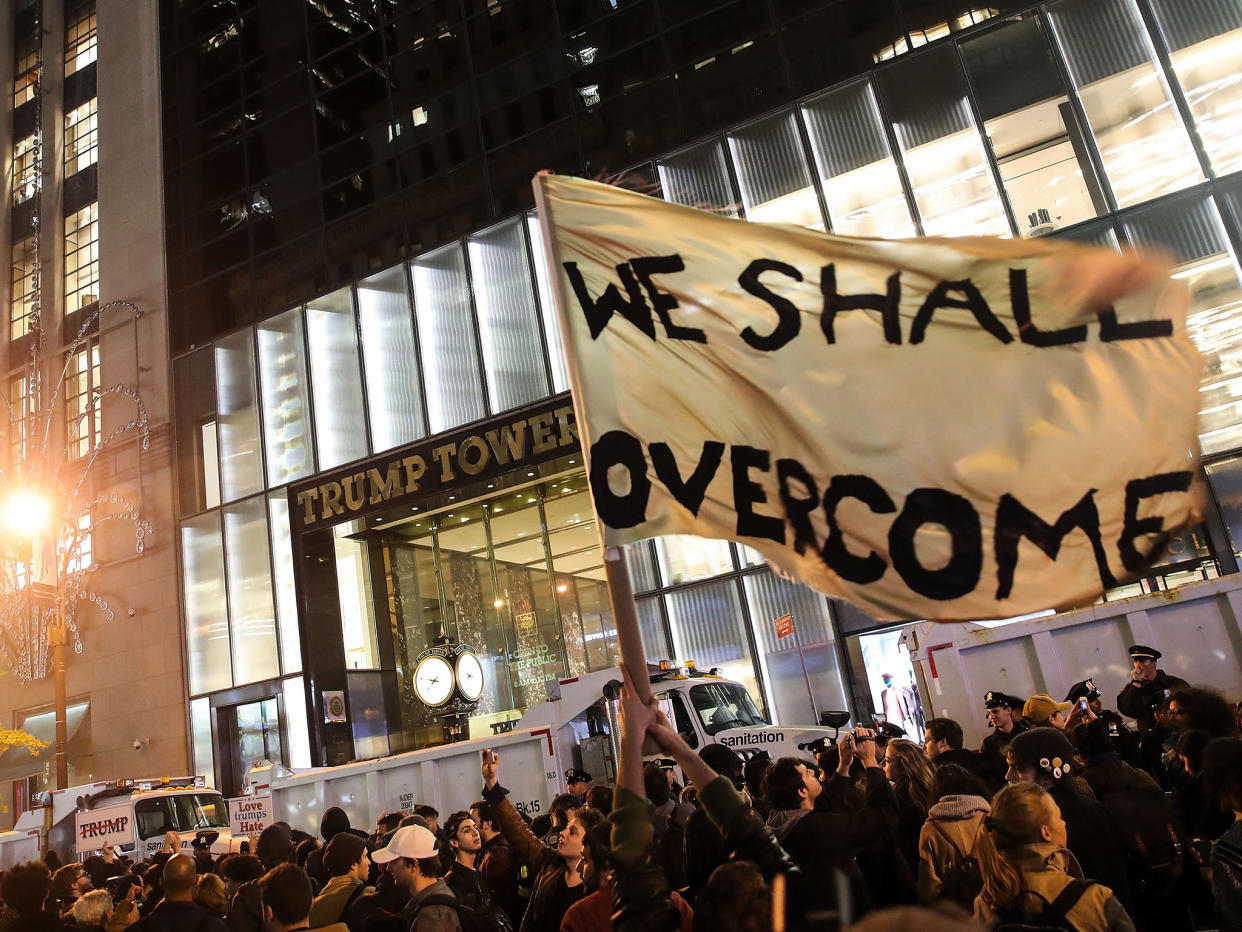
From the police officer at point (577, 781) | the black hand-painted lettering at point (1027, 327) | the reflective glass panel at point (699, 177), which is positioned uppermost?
the reflective glass panel at point (699, 177)

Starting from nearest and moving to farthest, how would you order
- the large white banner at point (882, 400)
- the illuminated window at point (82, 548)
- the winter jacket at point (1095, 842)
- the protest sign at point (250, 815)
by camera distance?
1. the large white banner at point (882, 400)
2. the winter jacket at point (1095, 842)
3. the protest sign at point (250, 815)
4. the illuminated window at point (82, 548)

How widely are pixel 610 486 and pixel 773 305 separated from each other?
47.0 inches

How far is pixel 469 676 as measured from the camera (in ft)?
50.0

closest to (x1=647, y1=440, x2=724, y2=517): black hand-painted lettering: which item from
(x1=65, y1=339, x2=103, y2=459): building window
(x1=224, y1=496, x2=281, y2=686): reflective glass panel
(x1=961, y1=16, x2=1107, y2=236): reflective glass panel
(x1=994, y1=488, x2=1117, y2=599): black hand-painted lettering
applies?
(x1=994, y1=488, x2=1117, y2=599): black hand-painted lettering

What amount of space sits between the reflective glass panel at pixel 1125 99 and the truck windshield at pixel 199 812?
19440 mm

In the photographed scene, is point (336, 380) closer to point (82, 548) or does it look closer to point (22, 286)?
point (82, 548)

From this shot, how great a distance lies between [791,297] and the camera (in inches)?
183

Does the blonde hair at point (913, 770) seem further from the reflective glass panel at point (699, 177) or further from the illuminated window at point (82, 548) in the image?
the illuminated window at point (82, 548)

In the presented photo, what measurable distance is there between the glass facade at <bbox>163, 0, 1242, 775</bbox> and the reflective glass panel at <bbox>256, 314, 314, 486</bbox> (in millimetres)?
78

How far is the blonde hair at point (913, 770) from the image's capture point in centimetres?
610

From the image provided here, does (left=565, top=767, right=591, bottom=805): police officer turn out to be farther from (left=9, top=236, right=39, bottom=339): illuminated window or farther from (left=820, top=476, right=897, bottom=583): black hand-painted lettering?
(left=9, top=236, right=39, bottom=339): illuminated window

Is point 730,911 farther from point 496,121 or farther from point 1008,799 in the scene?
point 496,121

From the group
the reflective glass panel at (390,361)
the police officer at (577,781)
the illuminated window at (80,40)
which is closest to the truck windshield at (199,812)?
the police officer at (577,781)

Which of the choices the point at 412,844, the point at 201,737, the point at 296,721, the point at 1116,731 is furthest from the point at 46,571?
the point at 1116,731
